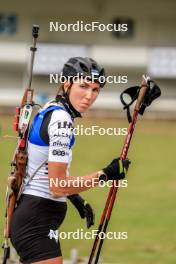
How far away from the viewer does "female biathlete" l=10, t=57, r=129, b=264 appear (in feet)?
19.3

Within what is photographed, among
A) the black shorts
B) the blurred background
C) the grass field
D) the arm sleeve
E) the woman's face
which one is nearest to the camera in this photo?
the arm sleeve

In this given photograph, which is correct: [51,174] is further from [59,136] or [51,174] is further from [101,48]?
[101,48]

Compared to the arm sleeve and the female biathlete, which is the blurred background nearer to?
the female biathlete

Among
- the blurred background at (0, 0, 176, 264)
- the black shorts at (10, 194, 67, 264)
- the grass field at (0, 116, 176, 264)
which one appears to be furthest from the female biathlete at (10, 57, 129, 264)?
the blurred background at (0, 0, 176, 264)

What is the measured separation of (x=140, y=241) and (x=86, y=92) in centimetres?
667

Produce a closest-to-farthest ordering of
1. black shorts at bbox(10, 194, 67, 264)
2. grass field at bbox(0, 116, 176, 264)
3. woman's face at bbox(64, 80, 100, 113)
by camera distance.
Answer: black shorts at bbox(10, 194, 67, 264), woman's face at bbox(64, 80, 100, 113), grass field at bbox(0, 116, 176, 264)

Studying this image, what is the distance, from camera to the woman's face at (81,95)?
614 cm

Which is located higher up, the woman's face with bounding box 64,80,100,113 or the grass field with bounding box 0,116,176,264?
the woman's face with bounding box 64,80,100,113

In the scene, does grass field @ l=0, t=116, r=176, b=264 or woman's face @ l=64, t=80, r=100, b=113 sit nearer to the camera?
woman's face @ l=64, t=80, r=100, b=113

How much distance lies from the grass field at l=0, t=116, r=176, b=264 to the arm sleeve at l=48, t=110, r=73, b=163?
198 inches

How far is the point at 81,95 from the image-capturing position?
6168 millimetres

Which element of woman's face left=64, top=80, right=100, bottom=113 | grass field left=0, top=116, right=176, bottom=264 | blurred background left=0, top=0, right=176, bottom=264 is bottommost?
grass field left=0, top=116, right=176, bottom=264

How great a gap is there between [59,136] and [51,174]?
0.26m

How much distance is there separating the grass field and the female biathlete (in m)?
4.74
